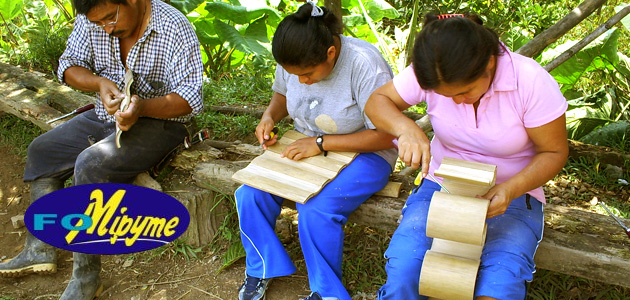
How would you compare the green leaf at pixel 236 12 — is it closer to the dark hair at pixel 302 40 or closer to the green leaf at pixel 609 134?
the dark hair at pixel 302 40

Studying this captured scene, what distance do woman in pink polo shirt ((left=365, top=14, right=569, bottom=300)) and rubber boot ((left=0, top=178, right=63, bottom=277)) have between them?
204 cm

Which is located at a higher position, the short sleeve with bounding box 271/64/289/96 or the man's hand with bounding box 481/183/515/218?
the man's hand with bounding box 481/183/515/218

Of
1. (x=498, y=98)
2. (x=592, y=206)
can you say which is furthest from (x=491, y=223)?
(x=592, y=206)

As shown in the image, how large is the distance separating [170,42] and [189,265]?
4.27 feet

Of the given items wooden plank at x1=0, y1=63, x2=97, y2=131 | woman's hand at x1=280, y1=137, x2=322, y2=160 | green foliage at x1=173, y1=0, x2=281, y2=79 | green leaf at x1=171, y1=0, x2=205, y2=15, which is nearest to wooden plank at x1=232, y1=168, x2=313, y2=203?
woman's hand at x1=280, y1=137, x2=322, y2=160

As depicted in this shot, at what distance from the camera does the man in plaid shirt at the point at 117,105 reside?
2.91m

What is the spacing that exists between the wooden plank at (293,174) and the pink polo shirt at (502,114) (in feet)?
1.79

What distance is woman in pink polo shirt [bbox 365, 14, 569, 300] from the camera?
6.20 feet

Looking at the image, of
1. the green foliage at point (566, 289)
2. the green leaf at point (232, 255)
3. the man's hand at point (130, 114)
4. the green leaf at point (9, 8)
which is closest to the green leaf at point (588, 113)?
the green foliage at point (566, 289)

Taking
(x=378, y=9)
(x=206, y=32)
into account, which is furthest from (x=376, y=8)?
(x=206, y=32)

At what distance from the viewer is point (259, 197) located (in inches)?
106

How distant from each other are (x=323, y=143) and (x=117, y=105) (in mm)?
1097

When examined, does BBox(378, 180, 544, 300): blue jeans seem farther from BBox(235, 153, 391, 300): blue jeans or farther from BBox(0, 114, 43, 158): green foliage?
BBox(0, 114, 43, 158): green foliage

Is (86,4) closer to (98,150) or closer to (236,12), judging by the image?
(98,150)
